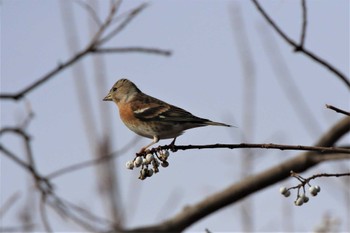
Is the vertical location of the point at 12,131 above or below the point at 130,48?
below

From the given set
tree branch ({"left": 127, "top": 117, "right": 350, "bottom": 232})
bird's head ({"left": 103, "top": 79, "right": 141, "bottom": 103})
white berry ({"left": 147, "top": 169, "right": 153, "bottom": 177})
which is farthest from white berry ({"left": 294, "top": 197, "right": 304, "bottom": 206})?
tree branch ({"left": 127, "top": 117, "right": 350, "bottom": 232})

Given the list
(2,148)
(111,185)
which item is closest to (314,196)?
(2,148)

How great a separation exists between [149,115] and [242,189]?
2438 mm

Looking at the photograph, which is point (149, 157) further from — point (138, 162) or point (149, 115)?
point (149, 115)

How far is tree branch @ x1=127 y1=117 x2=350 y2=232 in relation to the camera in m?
6.98

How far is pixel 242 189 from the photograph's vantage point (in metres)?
7.23

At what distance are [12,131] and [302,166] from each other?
10.6 feet

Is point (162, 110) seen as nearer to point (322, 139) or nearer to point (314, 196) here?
point (314, 196)

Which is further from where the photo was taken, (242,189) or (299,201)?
(242,189)

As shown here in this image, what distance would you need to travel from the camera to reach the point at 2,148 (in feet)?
15.7

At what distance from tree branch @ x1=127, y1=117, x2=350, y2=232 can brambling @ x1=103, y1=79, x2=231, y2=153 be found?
5.97ft

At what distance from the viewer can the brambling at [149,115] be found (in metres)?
4.73

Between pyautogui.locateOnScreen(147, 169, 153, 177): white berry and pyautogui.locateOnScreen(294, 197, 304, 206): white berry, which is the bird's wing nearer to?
pyautogui.locateOnScreen(147, 169, 153, 177): white berry

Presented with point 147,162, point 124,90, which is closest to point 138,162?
point 147,162
